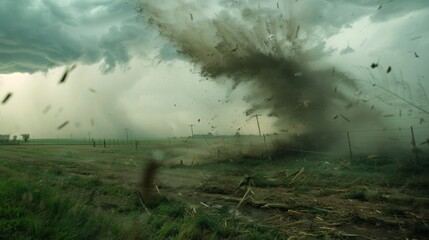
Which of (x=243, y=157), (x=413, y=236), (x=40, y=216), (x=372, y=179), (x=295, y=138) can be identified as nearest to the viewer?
(x=40, y=216)

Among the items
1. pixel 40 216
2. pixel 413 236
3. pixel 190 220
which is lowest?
pixel 413 236

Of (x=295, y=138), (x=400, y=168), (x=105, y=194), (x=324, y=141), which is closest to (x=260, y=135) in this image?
(x=295, y=138)

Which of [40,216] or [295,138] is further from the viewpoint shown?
[295,138]

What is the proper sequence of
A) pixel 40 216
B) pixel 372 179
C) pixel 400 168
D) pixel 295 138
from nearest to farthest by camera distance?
pixel 40 216 < pixel 372 179 < pixel 400 168 < pixel 295 138

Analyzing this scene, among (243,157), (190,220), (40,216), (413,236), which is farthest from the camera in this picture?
(243,157)

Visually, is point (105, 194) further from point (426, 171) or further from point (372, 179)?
point (426, 171)

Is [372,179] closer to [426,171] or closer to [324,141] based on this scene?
[426,171]

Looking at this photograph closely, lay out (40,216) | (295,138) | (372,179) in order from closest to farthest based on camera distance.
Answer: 1. (40,216)
2. (372,179)
3. (295,138)

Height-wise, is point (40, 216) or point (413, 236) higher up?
point (40, 216)

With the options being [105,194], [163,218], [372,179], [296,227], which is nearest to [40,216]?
[163,218]
